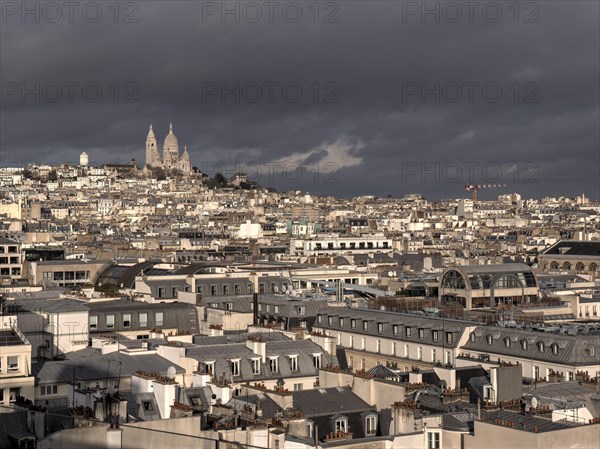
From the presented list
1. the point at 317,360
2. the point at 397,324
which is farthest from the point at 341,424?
the point at 397,324

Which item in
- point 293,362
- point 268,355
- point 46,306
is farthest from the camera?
point 46,306

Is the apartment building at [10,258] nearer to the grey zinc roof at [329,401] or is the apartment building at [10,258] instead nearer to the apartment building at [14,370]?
the apartment building at [14,370]

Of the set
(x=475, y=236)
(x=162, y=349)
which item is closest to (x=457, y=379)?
(x=162, y=349)

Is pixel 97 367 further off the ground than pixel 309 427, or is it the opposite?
pixel 97 367

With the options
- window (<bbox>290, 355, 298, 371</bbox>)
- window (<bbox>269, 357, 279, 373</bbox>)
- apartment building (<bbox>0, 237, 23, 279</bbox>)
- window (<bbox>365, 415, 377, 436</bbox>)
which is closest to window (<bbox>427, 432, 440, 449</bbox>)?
window (<bbox>365, 415, 377, 436</bbox>)

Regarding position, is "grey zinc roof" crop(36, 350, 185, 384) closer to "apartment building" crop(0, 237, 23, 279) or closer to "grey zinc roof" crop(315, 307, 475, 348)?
"grey zinc roof" crop(315, 307, 475, 348)

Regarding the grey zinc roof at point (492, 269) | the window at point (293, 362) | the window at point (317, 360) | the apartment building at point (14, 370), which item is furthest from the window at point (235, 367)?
the grey zinc roof at point (492, 269)

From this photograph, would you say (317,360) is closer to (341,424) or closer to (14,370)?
(14,370)
